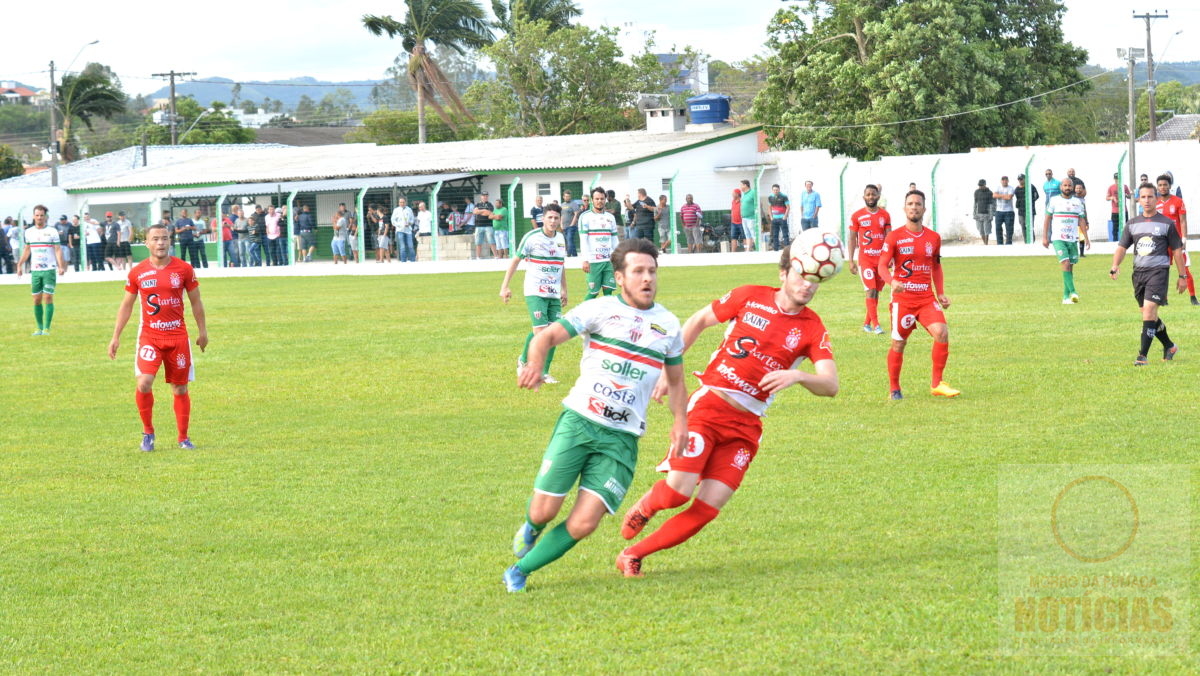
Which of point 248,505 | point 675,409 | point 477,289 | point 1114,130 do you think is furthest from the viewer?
point 1114,130

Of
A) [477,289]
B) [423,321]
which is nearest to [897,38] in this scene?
[477,289]

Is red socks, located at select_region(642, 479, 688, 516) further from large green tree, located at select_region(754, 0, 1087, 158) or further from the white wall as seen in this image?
large green tree, located at select_region(754, 0, 1087, 158)

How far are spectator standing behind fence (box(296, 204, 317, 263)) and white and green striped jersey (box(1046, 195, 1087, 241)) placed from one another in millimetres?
30005

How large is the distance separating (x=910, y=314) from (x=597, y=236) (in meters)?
6.83

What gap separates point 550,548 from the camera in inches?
271

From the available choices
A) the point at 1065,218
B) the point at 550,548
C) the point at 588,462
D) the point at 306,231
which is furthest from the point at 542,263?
the point at 306,231

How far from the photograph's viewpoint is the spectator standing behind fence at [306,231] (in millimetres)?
47594

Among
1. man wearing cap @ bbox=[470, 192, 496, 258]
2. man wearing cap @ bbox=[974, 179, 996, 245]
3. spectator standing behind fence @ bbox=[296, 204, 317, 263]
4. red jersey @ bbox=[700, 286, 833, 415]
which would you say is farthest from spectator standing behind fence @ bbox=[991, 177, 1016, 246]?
red jersey @ bbox=[700, 286, 833, 415]

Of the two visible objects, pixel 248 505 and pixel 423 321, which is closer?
pixel 248 505

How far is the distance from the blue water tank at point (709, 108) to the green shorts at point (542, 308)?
137ft

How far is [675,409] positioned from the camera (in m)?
6.97

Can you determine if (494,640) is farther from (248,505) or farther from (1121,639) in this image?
(248,505)

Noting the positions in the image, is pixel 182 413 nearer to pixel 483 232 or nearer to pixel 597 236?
pixel 597 236

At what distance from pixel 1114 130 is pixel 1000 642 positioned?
89424 millimetres
